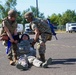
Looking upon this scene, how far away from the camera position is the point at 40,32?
1064 centimetres

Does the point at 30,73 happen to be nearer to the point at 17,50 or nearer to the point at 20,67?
the point at 20,67

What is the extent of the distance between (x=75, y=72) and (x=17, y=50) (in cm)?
247

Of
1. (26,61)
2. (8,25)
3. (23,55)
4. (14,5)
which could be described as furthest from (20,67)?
(14,5)

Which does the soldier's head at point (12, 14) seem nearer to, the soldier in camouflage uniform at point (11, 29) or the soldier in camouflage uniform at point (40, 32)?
the soldier in camouflage uniform at point (11, 29)

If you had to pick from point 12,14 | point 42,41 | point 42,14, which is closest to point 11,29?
point 12,14

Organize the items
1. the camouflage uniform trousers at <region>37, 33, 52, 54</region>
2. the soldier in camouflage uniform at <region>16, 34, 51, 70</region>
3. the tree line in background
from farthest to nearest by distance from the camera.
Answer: the tree line in background < the camouflage uniform trousers at <region>37, 33, 52, 54</region> < the soldier in camouflage uniform at <region>16, 34, 51, 70</region>

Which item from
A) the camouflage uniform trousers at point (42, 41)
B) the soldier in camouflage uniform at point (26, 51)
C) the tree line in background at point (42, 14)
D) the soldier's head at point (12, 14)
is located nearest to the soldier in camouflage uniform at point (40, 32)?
the camouflage uniform trousers at point (42, 41)

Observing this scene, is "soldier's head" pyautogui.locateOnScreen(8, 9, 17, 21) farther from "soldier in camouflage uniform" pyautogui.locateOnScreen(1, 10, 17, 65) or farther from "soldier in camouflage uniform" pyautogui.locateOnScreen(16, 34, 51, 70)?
"soldier in camouflage uniform" pyautogui.locateOnScreen(16, 34, 51, 70)

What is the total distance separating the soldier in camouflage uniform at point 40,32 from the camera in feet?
33.5

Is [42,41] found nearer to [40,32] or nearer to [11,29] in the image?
[40,32]

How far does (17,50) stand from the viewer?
1038cm

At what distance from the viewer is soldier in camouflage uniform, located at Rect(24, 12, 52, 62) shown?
33.5 ft

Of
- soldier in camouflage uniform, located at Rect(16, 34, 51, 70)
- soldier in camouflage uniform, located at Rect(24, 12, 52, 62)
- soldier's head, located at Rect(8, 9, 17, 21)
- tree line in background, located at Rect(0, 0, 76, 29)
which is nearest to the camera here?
soldier in camouflage uniform, located at Rect(16, 34, 51, 70)

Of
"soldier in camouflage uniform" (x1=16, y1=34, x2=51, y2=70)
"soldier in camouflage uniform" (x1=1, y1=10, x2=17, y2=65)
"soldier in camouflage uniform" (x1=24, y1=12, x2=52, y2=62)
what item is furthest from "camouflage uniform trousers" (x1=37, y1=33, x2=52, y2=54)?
"soldier in camouflage uniform" (x1=1, y1=10, x2=17, y2=65)
